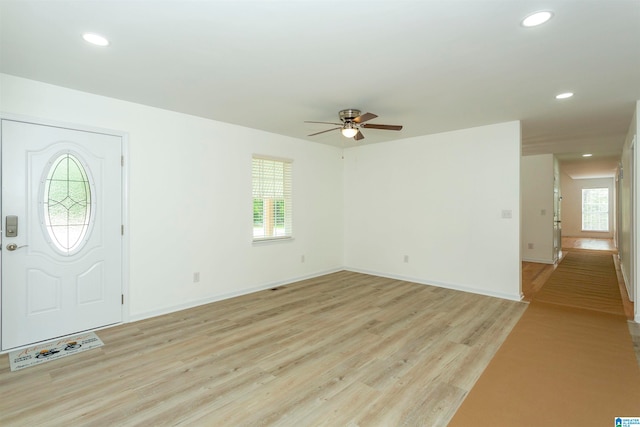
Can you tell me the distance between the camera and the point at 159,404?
2.22m

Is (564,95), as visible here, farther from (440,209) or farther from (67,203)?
(67,203)

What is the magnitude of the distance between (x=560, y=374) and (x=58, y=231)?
4.90 metres

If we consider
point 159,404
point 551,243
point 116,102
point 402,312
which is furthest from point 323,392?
point 551,243

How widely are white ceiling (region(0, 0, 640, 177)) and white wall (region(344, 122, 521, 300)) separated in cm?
96

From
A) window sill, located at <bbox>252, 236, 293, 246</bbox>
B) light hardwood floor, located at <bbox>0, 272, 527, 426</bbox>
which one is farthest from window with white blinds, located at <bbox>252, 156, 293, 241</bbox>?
light hardwood floor, located at <bbox>0, 272, 527, 426</bbox>

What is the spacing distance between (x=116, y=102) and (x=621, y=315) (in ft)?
21.8

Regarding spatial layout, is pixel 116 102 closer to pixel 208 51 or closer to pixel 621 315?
pixel 208 51

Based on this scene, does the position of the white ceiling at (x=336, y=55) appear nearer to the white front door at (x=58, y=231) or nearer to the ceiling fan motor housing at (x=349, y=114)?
the ceiling fan motor housing at (x=349, y=114)

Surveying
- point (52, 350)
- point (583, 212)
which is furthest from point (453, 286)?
point (583, 212)

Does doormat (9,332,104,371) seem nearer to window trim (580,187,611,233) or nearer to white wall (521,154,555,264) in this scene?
white wall (521,154,555,264)

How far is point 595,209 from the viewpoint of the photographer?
43.8ft

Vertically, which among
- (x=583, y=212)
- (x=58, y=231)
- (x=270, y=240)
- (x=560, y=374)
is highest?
(x=583, y=212)

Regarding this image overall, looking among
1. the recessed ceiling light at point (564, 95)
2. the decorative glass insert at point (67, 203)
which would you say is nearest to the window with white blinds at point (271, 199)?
the decorative glass insert at point (67, 203)

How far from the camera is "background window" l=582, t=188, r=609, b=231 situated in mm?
13102
